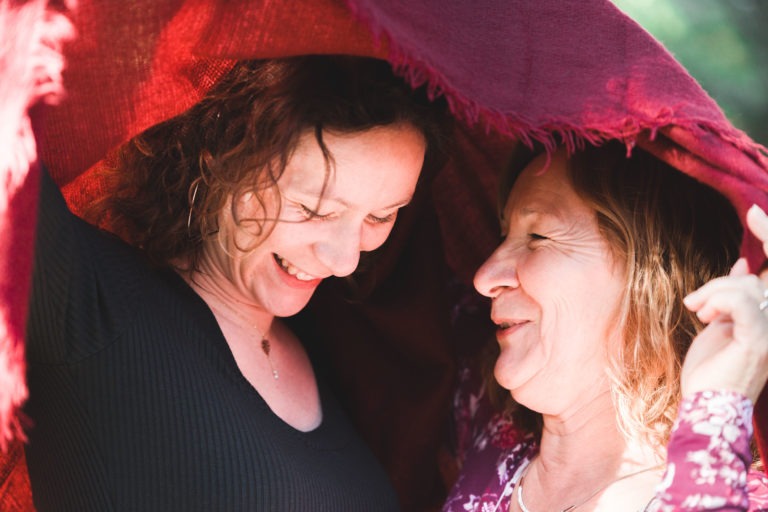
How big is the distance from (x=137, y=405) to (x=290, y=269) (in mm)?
375

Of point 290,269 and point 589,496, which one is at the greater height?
point 290,269

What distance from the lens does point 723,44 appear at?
2861 millimetres

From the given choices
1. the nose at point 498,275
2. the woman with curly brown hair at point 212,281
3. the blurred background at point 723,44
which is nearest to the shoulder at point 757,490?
the nose at point 498,275

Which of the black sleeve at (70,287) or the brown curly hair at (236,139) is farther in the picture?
the brown curly hair at (236,139)

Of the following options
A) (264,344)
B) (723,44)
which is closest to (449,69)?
(264,344)

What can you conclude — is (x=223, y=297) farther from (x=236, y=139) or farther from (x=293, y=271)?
(x=236, y=139)

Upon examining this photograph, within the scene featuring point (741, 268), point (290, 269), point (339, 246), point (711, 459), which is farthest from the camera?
point (290, 269)

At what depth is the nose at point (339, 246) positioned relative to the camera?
1547 mm

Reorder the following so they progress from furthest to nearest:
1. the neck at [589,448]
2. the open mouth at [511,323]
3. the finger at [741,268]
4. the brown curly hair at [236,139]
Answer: the open mouth at [511,323], the neck at [589,448], the brown curly hair at [236,139], the finger at [741,268]

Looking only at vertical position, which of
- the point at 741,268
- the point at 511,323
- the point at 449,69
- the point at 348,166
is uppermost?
the point at 449,69

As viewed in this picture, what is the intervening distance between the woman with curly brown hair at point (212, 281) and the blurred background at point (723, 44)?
151cm

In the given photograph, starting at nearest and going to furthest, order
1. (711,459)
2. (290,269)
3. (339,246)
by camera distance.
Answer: (711,459) < (339,246) < (290,269)

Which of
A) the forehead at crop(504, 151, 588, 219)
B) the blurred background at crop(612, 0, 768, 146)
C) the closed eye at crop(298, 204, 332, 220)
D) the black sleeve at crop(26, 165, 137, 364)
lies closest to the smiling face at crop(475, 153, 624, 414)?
the forehead at crop(504, 151, 588, 219)

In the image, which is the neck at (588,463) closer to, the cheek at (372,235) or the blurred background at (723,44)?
the cheek at (372,235)
